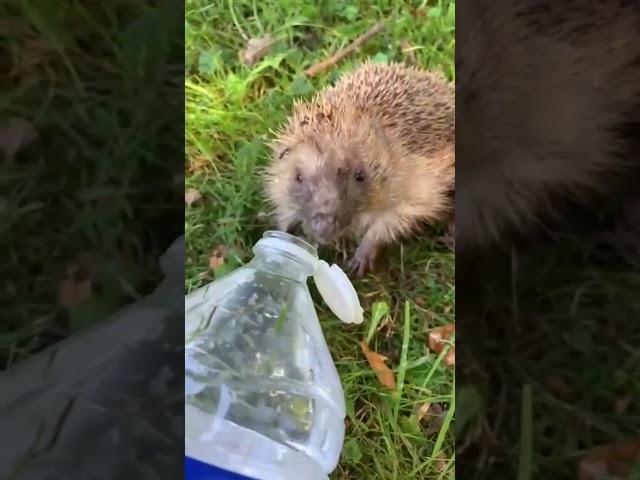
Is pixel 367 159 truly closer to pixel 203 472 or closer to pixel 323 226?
pixel 323 226

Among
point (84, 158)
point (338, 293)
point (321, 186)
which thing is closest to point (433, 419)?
point (338, 293)

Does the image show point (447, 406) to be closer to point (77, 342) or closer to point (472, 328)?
point (472, 328)

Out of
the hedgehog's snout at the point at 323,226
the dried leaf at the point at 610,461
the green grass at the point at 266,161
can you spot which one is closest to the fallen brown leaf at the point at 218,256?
the green grass at the point at 266,161

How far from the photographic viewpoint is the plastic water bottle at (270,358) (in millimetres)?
1075

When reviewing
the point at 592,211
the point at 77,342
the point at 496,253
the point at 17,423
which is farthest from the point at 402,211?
the point at 17,423

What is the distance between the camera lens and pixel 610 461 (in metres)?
1.14

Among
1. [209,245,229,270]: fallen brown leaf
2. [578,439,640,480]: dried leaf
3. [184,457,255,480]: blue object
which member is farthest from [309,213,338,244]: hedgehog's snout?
[578,439,640,480]: dried leaf

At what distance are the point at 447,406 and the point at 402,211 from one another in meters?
0.28

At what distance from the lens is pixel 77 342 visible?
43.3 inches

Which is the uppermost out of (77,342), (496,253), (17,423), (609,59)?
(609,59)

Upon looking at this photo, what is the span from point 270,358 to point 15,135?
0.46 m

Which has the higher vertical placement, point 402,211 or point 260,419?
point 402,211

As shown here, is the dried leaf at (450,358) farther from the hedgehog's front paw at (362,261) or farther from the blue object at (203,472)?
the blue object at (203,472)

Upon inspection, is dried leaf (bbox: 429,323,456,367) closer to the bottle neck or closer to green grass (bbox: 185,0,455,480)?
green grass (bbox: 185,0,455,480)
